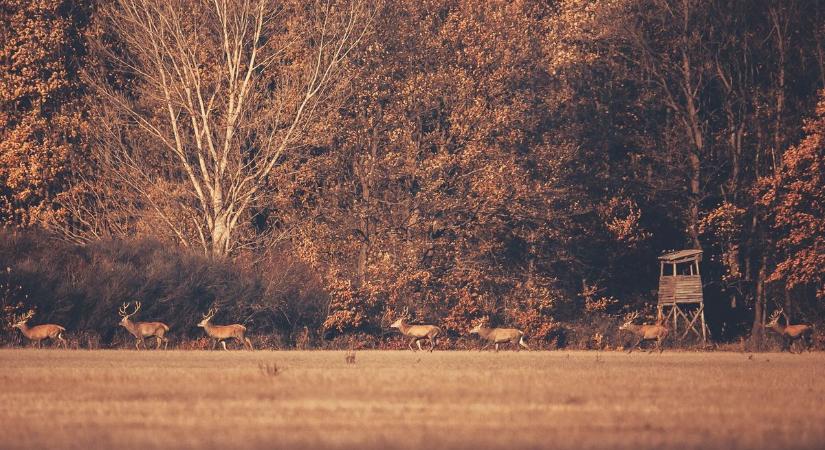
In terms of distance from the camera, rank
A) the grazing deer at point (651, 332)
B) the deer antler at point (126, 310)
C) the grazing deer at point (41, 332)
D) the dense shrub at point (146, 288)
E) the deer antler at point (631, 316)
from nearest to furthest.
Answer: the grazing deer at point (41, 332), the dense shrub at point (146, 288), the deer antler at point (126, 310), the grazing deer at point (651, 332), the deer antler at point (631, 316)

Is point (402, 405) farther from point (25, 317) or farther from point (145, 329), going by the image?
point (25, 317)

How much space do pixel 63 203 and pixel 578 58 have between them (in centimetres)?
1859

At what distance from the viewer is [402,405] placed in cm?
2050

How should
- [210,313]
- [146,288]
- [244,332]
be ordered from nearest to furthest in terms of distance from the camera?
[244,332], [210,313], [146,288]

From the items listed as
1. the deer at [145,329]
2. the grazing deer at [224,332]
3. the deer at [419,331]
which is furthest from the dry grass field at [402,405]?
the deer at [419,331]

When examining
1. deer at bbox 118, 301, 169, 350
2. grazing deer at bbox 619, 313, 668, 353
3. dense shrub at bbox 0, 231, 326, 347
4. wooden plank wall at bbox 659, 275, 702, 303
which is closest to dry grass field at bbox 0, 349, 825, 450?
deer at bbox 118, 301, 169, 350

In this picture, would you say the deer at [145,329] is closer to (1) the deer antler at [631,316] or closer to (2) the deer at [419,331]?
(2) the deer at [419,331]

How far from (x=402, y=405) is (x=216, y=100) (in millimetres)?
28445

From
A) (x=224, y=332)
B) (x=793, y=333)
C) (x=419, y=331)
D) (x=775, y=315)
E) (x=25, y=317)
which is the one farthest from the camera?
(x=775, y=315)

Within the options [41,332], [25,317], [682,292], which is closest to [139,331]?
[41,332]

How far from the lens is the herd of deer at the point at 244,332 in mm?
37000

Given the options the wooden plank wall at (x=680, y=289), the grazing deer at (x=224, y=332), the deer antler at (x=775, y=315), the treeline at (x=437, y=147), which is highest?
the treeline at (x=437, y=147)

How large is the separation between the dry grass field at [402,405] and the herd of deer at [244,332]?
5479mm

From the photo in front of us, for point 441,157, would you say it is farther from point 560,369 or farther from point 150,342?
point 560,369
